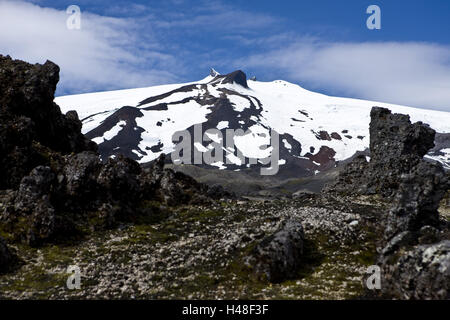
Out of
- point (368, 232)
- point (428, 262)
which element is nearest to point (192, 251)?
point (368, 232)

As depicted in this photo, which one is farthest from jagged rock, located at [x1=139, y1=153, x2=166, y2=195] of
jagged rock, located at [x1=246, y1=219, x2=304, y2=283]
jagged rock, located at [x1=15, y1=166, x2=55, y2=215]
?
jagged rock, located at [x1=246, y1=219, x2=304, y2=283]

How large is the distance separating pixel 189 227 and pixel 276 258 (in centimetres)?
1562

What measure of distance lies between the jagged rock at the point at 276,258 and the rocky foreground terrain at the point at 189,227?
83mm

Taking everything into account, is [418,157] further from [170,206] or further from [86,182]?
[86,182]

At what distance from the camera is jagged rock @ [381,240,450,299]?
21781mm

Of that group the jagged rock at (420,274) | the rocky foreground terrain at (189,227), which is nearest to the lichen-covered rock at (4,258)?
the rocky foreground terrain at (189,227)

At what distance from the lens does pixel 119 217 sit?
4475cm

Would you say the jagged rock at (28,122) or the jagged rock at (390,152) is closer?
the jagged rock at (28,122)

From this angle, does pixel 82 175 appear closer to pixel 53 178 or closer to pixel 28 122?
pixel 53 178

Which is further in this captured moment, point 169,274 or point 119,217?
point 119,217

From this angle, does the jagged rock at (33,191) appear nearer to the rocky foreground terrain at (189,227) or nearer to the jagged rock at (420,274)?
the rocky foreground terrain at (189,227)

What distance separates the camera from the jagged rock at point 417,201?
3331cm

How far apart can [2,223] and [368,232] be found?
106ft

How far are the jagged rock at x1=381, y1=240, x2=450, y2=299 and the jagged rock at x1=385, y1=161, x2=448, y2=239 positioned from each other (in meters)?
8.61
